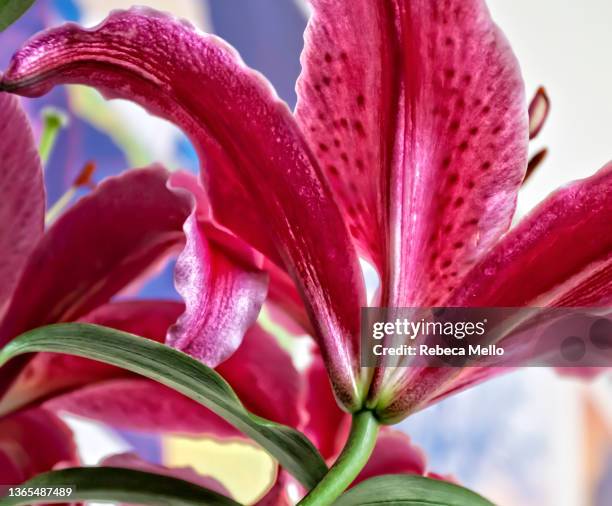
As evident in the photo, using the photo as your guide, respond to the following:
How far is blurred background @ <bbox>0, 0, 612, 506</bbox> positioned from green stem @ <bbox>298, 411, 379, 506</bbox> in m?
0.14

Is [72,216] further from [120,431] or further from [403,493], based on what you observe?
[403,493]

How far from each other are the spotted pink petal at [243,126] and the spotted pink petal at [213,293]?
1.0 inches

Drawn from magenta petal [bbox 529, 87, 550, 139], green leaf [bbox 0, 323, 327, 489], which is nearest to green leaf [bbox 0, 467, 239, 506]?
green leaf [bbox 0, 323, 327, 489]

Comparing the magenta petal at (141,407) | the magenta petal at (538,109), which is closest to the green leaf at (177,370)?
the magenta petal at (141,407)

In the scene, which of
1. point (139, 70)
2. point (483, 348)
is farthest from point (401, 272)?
point (139, 70)

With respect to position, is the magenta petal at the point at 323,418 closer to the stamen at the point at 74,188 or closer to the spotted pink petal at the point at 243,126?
the spotted pink petal at the point at 243,126

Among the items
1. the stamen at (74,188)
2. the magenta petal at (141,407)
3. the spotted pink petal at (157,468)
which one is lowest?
the spotted pink petal at (157,468)

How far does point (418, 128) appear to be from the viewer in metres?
0.38

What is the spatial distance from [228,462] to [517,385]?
19 centimetres

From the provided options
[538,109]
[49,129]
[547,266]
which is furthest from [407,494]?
[49,129]

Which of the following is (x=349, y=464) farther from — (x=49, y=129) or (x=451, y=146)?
(x=49, y=129)

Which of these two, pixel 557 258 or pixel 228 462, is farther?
pixel 228 462

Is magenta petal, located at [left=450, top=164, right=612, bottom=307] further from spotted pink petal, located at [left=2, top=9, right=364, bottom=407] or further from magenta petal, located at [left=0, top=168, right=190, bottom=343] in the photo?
magenta petal, located at [left=0, top=168, right=190, bottom=343]

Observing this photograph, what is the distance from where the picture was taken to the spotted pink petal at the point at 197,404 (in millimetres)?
467
